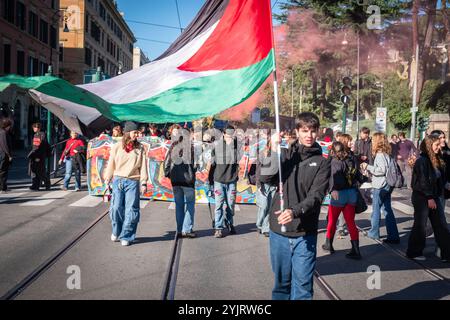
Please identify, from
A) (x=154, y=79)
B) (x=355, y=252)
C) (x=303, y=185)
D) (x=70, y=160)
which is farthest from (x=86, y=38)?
(x=303, y=185)

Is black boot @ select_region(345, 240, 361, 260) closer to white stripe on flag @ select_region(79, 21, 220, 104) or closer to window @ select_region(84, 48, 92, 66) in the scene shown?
white stripe on flag @ select_region(79, 21, 220, 104)

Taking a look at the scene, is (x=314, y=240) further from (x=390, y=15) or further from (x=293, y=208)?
(x=390, y=15)

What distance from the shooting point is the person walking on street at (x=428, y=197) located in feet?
21.9

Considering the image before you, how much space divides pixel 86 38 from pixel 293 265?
51965mm

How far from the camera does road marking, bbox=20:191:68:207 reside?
1107cm

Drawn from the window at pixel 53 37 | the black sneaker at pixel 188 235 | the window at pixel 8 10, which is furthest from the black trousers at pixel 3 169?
the window at pixel 53 37

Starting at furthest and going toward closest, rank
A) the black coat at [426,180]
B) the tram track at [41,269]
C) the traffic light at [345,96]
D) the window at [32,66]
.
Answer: the window at [32,66], the traffic light at [345,96], the black coat at [426,180], the tram track at [41,269]

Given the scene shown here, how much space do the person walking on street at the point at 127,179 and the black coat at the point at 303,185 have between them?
3.69 m

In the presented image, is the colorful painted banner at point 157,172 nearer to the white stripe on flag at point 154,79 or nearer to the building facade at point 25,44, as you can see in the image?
the white stripe on flag at point 154,79

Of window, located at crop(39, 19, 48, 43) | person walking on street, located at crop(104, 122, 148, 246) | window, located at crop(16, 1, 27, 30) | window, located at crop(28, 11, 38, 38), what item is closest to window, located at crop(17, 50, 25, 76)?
window, located at crop(16, 1, 27, 30)

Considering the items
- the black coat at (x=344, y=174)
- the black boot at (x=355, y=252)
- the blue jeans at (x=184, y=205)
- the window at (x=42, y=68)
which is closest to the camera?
the black boot at (x=355, y=252)

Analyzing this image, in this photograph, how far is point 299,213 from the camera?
3.79 m

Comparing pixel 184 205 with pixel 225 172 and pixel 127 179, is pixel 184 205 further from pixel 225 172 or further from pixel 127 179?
pixel 127 179
